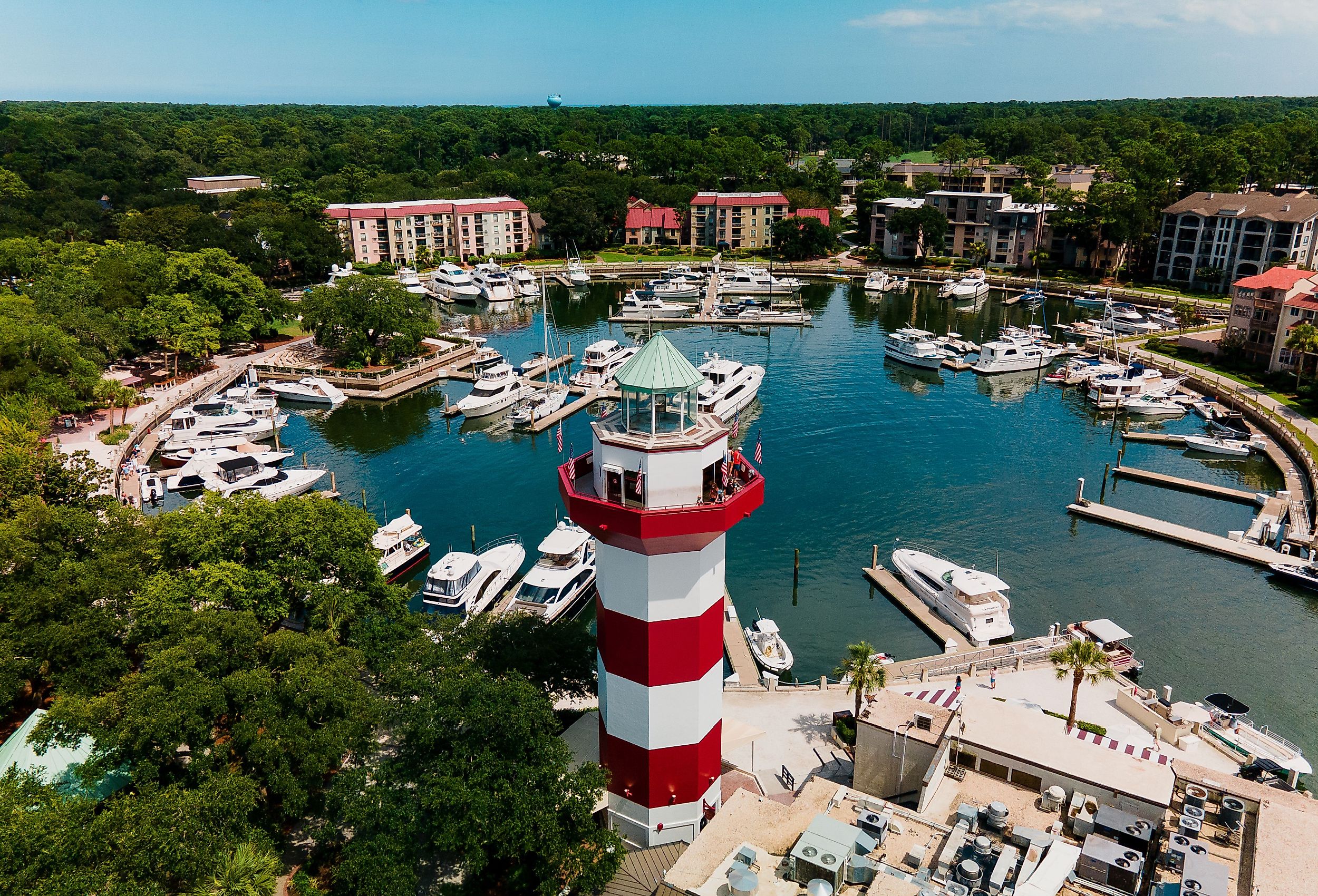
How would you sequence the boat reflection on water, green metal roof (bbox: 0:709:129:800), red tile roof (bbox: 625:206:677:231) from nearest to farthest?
green metal roof (bbox: 0:709:129:800) < the boat reflection on water < red tile roof (bbox: 625:206:677:231)

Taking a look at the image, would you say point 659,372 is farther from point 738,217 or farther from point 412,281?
point 738,217

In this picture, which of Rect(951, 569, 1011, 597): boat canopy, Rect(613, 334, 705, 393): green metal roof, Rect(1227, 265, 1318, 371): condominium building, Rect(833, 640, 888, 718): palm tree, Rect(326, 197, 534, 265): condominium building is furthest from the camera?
Rect(326, 197, 534, 265): condominium building

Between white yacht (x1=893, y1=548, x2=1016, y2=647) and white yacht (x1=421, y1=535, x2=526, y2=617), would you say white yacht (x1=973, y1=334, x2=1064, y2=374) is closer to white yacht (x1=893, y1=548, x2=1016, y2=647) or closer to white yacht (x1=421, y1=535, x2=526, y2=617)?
white yacht (x1=893, y1=548, x2=1016, y2=647)

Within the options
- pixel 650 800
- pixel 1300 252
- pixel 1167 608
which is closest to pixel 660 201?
pixel 1300 252

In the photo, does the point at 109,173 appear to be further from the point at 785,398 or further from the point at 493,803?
the point at 493,803

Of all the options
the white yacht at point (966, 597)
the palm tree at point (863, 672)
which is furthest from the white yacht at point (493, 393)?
the palm tree at point (863, 672)

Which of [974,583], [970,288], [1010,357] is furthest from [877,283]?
[974,583]

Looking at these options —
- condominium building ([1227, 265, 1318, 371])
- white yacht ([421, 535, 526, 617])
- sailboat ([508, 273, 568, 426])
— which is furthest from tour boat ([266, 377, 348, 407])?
condominium building ([1227, 265, 1318, 371])
